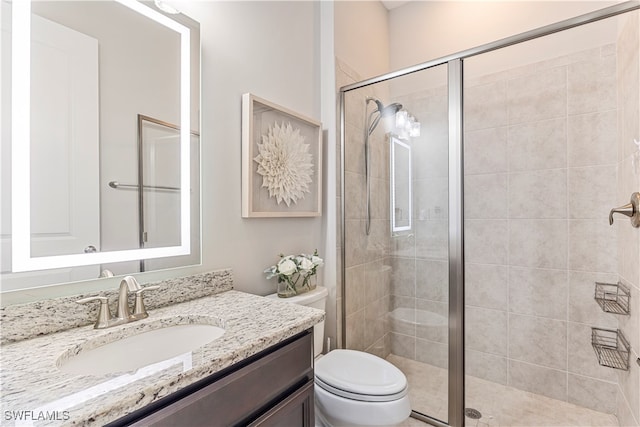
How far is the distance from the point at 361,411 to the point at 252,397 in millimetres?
668

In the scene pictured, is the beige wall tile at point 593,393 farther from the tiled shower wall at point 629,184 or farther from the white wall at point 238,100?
the white wall at point 238,100

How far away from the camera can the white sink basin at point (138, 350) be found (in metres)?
0.76

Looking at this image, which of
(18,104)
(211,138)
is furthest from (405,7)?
(18,104)

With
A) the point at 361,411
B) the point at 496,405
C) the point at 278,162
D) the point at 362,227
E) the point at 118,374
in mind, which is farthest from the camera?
the point at 362,227

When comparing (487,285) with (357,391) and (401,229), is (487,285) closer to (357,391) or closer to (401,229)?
(401,229)

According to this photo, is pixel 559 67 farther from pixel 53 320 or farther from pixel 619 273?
pixel 53 320

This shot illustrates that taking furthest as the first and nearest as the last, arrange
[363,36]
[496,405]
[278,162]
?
[363,36]
[496,405]
[278,162]

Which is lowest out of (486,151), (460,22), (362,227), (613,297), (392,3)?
(613,297)

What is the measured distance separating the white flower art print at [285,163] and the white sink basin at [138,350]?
727 mm

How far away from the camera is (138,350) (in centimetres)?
88

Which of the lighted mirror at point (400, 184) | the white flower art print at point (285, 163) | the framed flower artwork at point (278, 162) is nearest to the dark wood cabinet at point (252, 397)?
the framed flower artwork at point (278, 162)

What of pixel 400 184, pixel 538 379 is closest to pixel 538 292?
pixel 538 379

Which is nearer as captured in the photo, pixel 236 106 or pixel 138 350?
pixel 138 350

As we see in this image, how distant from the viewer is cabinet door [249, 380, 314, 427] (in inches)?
31.9
